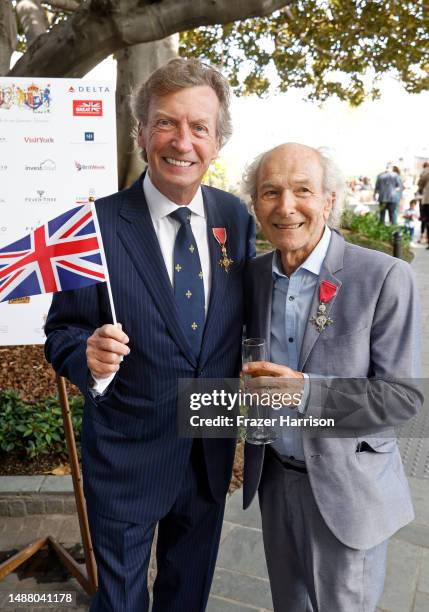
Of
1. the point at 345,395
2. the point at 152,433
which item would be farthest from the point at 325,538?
the point at 152,433

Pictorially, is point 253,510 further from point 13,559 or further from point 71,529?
point 13,559

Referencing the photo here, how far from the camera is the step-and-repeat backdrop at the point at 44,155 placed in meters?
4.09

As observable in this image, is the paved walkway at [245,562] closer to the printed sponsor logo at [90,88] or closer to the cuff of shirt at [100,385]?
the cuff of shirt at [100,385]

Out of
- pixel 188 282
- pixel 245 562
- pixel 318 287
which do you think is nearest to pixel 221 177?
pixel 245 562

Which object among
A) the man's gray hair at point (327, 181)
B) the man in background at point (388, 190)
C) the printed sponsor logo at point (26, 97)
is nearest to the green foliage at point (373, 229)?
the man in background at point (388, 190)

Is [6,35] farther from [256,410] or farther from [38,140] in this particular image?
[256,410]

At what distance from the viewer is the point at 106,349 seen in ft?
5.75

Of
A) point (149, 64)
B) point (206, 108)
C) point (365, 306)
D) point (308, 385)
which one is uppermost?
point (149, 64)

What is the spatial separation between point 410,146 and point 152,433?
1795 inches

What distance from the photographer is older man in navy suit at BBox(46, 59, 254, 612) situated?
78.6 inches

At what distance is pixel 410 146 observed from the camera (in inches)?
Answer: 1694

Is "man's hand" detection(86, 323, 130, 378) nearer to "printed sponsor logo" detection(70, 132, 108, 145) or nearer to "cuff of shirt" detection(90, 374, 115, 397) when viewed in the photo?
"cuff of shirt" detection(90, 374, 115, 397)

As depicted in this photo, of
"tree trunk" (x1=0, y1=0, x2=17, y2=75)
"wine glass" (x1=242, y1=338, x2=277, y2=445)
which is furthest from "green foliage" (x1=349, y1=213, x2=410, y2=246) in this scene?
"wine glass" (x1=242, y1=338, x2=277, y2=445)

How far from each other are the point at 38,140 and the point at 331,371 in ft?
10.9
